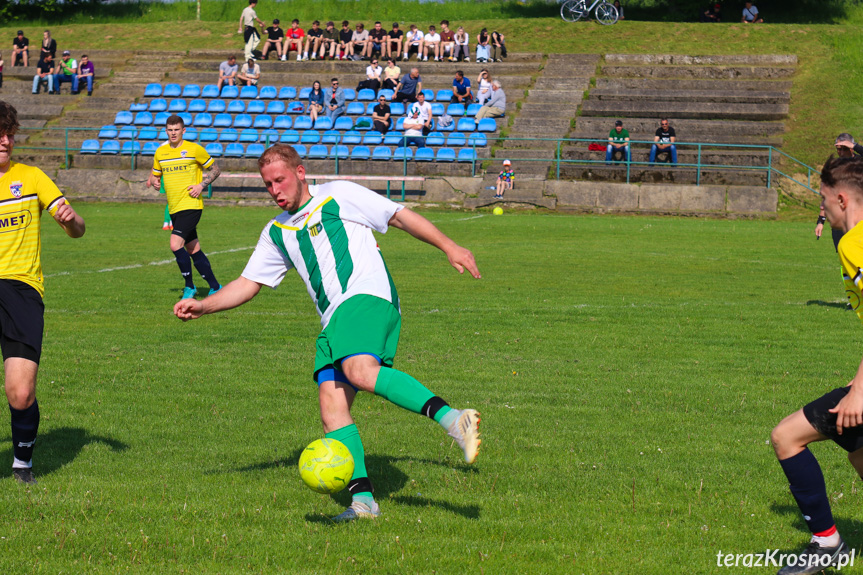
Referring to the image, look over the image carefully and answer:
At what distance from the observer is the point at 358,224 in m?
4.98

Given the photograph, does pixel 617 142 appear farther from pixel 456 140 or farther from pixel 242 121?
pixel 242 121

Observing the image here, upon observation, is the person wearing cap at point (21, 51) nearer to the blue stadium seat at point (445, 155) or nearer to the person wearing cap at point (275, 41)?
the person wearing cap at point (275, 41)

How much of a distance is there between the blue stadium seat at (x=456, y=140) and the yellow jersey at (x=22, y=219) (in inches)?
1047

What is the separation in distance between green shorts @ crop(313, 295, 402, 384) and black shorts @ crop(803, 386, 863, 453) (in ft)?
6.81

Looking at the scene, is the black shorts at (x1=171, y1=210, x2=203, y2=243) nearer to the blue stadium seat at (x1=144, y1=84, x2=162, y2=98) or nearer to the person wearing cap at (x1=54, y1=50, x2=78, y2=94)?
the blue stadium seat at (x1=144, y1=84, x2=162, y2=98)

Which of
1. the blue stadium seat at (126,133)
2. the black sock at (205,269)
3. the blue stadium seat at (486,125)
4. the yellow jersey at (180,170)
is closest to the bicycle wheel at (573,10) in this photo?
the blue stadium seat at (486,125)

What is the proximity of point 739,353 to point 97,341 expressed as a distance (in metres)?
6.99

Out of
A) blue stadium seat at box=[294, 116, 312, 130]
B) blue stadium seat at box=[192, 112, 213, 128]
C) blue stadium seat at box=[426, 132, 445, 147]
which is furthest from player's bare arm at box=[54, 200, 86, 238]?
blue stadium seat at box=[192, 112, 213, 128]

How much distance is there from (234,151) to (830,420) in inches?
1195

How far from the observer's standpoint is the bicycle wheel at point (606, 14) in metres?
41.8

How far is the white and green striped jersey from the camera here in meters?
4.85

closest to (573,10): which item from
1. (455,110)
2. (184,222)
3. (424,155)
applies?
(455,110)

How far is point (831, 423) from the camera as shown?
155 inches

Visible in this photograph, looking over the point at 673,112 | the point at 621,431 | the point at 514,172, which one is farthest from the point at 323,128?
the point at 621,431
